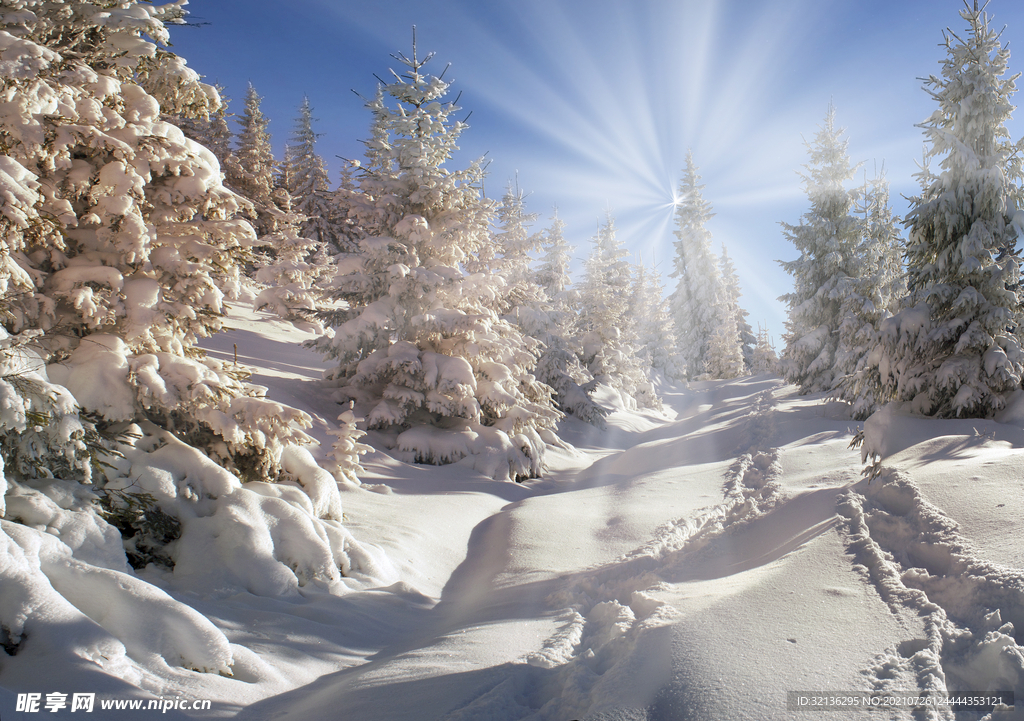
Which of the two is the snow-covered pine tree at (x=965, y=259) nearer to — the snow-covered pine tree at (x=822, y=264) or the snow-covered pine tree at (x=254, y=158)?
the snow-covered pine tree at (x=822, y=264)

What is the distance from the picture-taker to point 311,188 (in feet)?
115

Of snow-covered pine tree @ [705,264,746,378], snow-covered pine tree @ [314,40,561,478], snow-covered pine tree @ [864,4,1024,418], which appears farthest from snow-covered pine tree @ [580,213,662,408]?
snow-covered pine tree @ [705,264,746,378]

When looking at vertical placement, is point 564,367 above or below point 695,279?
below

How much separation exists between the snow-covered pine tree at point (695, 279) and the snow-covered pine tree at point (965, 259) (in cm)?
4063

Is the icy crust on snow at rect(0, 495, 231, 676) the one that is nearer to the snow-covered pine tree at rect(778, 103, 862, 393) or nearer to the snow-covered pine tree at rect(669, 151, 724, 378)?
the snow-covered pine tree at rect(778, 103, 862, 393)

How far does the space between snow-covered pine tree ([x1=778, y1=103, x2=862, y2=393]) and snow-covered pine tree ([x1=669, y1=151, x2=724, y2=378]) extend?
26.8 meters

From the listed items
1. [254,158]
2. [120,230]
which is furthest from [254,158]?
[120,230]

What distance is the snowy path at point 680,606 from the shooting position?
2.78 metres

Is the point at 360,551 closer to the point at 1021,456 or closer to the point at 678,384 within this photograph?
the point at 1021,456

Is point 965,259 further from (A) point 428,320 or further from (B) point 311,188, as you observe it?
(B) point 311,188

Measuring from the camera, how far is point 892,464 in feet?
22.3

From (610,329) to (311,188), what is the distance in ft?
74.9

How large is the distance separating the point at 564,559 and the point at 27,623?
5.05 meters

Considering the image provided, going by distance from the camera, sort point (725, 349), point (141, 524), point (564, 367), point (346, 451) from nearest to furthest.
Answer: point (141, 524) → point (346, 451) → point (564, 367) → point (725, 349)
